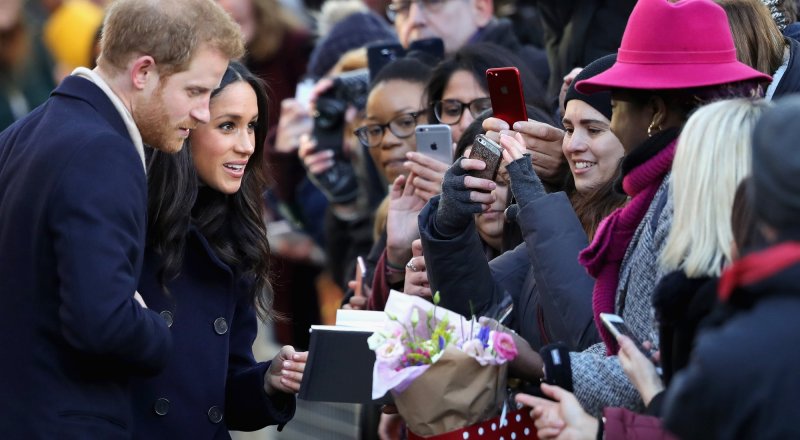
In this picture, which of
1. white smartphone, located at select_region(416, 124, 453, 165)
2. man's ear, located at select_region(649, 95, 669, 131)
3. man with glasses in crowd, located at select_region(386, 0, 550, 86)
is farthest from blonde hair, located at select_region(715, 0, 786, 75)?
man with glasses in crowd, located at select_region(386, 0, 550, 86)

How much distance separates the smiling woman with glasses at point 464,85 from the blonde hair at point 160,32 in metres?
1.64

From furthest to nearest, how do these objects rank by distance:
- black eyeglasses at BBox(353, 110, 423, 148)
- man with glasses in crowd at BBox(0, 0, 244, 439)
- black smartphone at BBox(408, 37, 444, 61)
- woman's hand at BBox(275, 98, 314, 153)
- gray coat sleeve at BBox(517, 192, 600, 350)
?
1. woman's hand at BBox(275, 98, 314, 153)
2. black smartphone at BBox(408, 37, 444, 61)
3. black eyeglasses at BBox(353, 110, 423, 148)
4. gray coat sleeve at BBox(517, 192, 600, 350)
5. man with glasses in crowd at BBox(0, 0, 244, 439)

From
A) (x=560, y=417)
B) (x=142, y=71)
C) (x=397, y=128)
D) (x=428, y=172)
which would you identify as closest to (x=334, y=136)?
(x=397, y=128)

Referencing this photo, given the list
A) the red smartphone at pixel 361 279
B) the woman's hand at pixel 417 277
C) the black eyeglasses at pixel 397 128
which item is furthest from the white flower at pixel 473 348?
the black eyeglasses at pixel 397 128

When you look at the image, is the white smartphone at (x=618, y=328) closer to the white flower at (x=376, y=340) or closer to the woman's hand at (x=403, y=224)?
the white flower at (x=376, y=340)

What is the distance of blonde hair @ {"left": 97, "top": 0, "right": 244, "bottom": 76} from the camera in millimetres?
3777

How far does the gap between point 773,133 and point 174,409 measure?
2385 millimetres

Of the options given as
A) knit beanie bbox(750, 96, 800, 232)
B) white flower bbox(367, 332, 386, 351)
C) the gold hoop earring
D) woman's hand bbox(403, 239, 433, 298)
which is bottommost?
woman's hand bbox(403, 239, 433, 298)

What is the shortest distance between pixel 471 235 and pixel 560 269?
48 cm

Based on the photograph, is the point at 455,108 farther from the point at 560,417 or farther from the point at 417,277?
the point at 560,417

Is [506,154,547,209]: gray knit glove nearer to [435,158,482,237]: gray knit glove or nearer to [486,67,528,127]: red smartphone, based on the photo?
[435,158,482,237]: gray knit glove

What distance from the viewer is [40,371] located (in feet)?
12.0

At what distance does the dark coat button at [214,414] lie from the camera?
168 inches

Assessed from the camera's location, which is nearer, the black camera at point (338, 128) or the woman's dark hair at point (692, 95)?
the woman's dark hair at point (692, 95)
